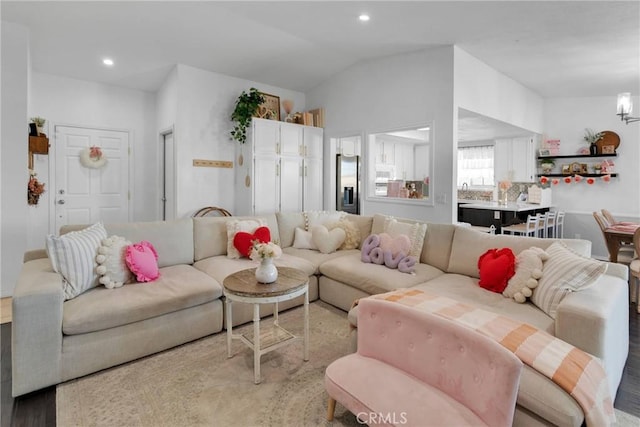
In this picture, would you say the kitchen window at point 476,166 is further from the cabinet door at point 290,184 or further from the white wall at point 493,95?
the cabinet door at point 290,184

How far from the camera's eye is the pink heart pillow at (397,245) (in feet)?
10.2

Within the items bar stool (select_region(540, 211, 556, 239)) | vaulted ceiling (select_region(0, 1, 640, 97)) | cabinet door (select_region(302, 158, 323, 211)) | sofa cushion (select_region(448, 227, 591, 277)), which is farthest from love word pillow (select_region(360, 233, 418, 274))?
bar stool (select_region(540, 211, 556, 239))

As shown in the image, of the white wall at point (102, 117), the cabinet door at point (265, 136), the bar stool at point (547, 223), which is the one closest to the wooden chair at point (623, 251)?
the bar stool at point (547, 223)

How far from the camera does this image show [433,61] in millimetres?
4188

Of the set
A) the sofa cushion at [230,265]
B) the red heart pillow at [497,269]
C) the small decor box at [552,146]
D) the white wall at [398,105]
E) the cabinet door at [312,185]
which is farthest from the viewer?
the small decor box at [552,146]

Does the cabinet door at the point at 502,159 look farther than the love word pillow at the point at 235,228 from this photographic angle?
Yes

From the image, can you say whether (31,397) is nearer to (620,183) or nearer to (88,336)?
(88,336)

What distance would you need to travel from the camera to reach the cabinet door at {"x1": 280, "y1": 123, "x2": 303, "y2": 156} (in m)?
5.20

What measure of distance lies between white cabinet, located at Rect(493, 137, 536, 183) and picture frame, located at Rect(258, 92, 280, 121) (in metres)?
4.43

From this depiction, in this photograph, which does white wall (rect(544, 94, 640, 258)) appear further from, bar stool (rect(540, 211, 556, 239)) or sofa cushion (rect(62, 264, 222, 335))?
sofa cushion (rect(62, 264, 222, 335))

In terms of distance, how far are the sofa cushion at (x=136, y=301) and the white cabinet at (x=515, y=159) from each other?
614 centimetres

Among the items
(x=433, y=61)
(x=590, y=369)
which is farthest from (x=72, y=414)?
(x=433, y=61)

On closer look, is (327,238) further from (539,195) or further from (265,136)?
(539,195)

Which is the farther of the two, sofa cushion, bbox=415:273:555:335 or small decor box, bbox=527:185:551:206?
small decor box, bbox=527:185:551:206
